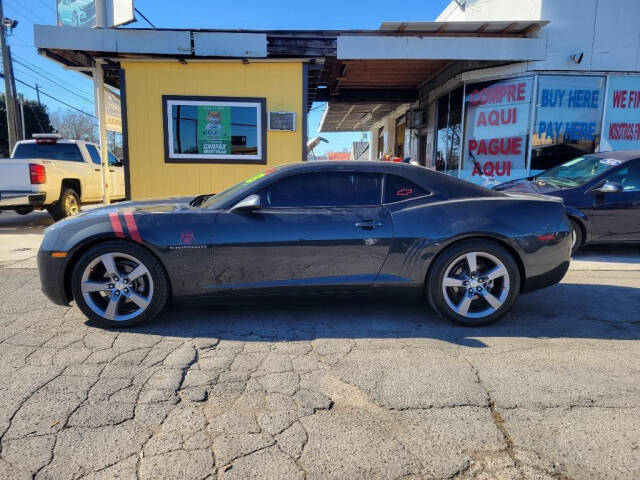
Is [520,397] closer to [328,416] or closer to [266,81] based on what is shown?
[328,416]

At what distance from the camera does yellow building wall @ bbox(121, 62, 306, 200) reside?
800 centimetres

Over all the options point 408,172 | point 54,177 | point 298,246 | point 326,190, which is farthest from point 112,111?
point 408,172

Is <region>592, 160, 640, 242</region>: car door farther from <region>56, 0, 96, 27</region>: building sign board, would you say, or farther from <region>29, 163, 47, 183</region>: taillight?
<region>29, 163, 47, 183</region>: taillight

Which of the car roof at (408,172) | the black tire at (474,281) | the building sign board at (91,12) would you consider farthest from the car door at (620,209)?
the building sign board at (91,12)

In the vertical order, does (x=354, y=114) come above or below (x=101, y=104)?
above

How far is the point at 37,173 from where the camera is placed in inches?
325

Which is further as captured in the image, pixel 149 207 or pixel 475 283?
pixel 149 207

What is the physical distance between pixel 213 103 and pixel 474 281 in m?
6.29

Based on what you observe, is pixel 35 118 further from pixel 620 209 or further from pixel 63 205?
pixel 620 209

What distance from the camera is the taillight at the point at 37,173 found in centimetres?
819

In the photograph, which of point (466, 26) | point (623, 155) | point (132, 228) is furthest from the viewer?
point (466, 26)

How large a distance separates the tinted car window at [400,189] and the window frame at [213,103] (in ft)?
16.3

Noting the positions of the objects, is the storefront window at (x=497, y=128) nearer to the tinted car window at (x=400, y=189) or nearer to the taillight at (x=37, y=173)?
the tinted car window at (x=400, y=189)

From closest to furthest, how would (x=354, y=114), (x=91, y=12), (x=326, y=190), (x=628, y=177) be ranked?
1. (x=326, y=190)
2. (x=628, y=177)
3. (x=91, y=12)
4. (x=354, y=114)
